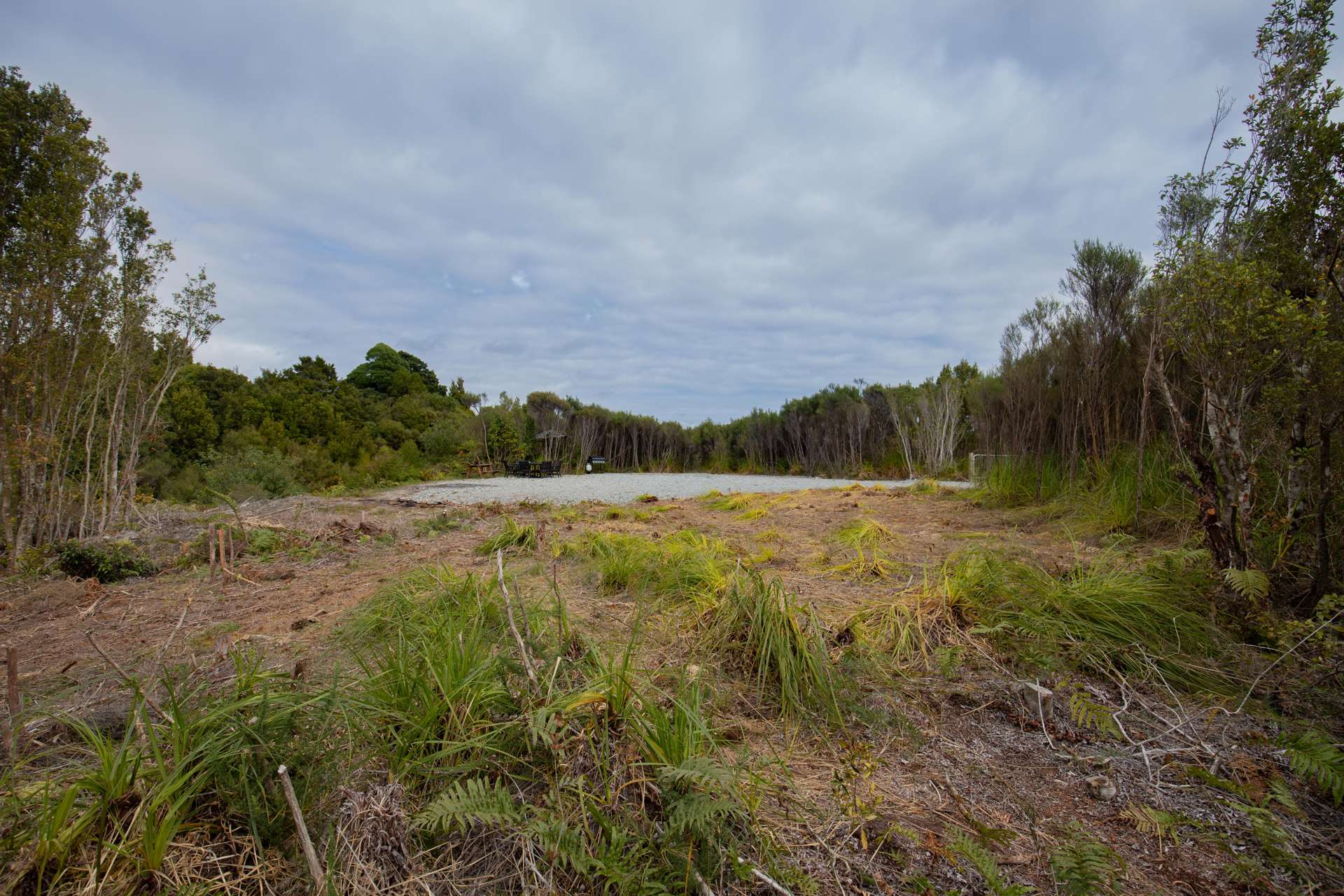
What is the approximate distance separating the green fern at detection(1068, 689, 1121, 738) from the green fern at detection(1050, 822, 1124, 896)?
571mm

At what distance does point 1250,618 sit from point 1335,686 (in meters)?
0.38

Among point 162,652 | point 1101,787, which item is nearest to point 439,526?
point 162,652

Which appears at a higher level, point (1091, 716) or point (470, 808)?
point (470, 808)

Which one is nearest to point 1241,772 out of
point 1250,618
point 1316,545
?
point 1250,618

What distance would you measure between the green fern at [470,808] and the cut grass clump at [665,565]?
1455mm

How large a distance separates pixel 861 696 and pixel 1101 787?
0.70 metres

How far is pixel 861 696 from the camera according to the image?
1961 millimetres

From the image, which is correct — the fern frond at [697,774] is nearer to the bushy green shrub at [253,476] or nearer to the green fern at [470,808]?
the green fern at [470,808]

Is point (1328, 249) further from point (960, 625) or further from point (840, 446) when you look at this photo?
point (840, 446)

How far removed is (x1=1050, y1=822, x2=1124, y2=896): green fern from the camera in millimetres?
1063

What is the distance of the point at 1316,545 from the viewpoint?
2193mm

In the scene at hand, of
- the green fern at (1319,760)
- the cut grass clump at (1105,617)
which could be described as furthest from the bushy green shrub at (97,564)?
the green fern at (1319,760)

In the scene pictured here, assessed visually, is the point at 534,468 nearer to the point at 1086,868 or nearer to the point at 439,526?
Answer: the point at 439,526

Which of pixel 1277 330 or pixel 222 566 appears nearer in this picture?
pixel 1277 330
